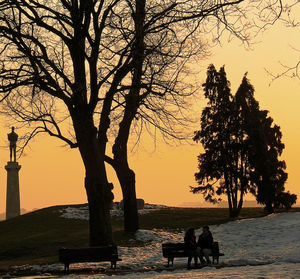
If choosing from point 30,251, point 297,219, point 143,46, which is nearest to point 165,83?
point 143,46

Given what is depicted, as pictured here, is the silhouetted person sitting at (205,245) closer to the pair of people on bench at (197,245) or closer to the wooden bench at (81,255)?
the pair of people on bench at (197,245)

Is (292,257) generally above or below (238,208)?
below

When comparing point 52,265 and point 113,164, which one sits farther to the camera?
point 113,164

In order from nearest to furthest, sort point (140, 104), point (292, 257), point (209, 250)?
1. point (209, 250)
2. point (292, 257)
3. point (140, 104)

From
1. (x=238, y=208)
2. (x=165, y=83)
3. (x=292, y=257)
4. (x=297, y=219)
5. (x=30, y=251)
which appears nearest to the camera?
(x=292, y=257)

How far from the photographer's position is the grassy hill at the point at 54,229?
93.5 feet

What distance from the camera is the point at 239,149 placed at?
141ft

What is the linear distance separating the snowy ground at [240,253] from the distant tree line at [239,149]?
3.89 meters

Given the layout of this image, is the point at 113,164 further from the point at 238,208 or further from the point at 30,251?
the point at 238,208

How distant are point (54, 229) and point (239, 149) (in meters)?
15.1

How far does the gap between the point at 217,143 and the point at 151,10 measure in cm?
2042

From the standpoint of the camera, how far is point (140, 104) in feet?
103

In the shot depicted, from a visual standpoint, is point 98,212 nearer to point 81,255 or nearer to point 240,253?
point 81,255

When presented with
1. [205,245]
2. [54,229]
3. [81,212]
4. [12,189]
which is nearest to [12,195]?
[12,189]
